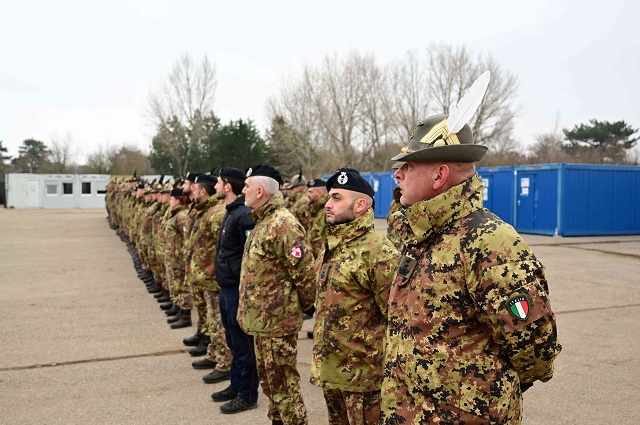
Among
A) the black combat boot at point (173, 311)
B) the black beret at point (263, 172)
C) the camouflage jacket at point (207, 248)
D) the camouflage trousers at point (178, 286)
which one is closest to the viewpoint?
the black beret at point (263, 172)

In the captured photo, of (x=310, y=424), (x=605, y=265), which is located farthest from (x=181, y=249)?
(x=605, y=265)

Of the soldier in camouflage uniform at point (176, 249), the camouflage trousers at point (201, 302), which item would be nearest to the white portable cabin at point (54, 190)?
the soldier in camouflage uniform at point (176, 249)

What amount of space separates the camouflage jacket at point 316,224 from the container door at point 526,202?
13.8 m

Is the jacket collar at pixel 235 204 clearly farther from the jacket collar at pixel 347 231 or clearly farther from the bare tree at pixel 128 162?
the bare tree at pixel 128 162

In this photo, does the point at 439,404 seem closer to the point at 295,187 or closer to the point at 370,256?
the point at 370,256

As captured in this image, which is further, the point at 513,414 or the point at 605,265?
the point at 605,265

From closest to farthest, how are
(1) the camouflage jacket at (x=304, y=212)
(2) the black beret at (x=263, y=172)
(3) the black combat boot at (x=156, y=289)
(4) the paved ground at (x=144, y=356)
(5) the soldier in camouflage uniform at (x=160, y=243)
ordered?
(2) the black beret at (x=263, y=172) → (4) the paved ground at (x=144, y=356) → (1) the camouflage jacket at (x=304, y=212) → (5) the soldier in camouflage uniform at (x=160, y=243) → (3) the black combat boot at (x=156, y=289)

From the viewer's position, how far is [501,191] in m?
21.9

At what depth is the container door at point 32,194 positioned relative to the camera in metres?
46.2

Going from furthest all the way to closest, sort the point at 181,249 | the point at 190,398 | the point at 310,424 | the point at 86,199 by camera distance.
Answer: the point at 86,199 → the point at 181,249 → the point at 190,398 → the point at 310,424

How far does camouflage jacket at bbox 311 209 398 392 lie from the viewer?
3309 millimetres

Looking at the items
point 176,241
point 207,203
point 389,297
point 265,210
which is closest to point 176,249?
point 176,241

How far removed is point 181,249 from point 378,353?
5.59m

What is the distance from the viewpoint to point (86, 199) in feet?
157
